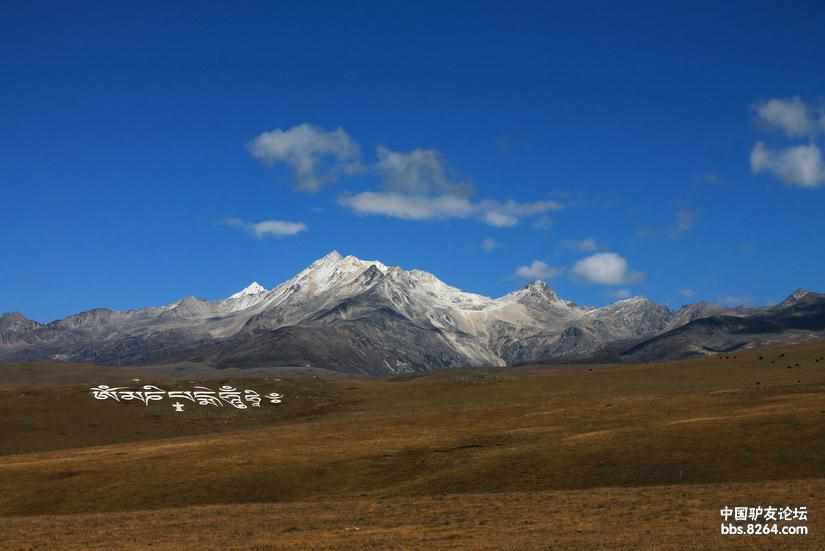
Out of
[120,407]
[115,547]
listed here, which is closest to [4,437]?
[120,407]

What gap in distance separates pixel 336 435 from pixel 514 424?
19.4 m

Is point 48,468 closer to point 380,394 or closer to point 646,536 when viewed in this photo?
point 646,536

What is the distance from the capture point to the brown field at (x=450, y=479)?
46.9 m

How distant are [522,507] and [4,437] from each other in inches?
3870

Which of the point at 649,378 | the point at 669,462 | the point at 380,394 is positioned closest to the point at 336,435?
the point at 669,462

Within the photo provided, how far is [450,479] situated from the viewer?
70250 mm

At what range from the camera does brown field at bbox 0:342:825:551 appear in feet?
154

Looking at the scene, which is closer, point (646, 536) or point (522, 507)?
point (646, 536)

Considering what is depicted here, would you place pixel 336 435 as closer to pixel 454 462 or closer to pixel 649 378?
pixel 454 462

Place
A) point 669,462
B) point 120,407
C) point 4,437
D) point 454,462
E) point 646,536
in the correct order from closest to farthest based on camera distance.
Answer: point 646,536 → point 669,462 → point 454,462 → point 4,437 → point 120,407

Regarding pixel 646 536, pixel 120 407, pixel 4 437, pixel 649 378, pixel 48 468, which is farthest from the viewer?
pixel 649 378

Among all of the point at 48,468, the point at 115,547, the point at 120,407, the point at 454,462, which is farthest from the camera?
the point at 120,407

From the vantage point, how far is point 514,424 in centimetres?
10325

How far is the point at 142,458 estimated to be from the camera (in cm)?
9000
